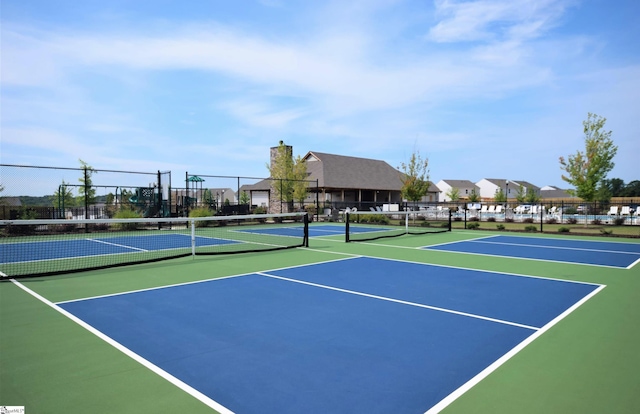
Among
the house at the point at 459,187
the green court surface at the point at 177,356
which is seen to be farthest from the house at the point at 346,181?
the house at the point at 459,187

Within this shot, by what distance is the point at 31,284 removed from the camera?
845 centimetres

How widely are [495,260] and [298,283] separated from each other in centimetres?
639

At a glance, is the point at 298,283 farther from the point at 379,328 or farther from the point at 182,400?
the point at 182,400

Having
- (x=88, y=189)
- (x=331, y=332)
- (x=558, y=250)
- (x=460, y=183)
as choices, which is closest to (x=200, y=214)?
(x=88, y=189)

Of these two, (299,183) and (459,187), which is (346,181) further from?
(459,187)

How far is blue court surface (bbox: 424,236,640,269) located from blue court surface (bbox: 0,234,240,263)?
9.24 metres

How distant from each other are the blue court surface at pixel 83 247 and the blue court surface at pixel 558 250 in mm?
9239

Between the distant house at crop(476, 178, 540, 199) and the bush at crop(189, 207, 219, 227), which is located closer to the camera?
the bush at crop(189, 207, 219, 227)

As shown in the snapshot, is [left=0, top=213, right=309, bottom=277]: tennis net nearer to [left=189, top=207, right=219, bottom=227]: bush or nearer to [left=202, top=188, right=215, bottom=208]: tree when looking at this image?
[left=189, top=207, right=219, bottom=227]: bush

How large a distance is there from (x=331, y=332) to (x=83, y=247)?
12.6m

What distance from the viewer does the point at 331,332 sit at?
5457mm

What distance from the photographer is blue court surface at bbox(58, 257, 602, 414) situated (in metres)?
3.84

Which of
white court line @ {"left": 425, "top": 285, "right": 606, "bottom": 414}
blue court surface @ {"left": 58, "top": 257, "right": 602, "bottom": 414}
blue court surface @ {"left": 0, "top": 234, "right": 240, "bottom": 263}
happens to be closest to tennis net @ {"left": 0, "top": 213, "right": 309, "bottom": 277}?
blue court surface @ {"left": 0, "top": 234, "right": 240, "bottom": 263}

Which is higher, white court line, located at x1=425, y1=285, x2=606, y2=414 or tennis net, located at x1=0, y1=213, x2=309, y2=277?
tennis net, located at x1=0, y1=213, x2=309, y2=277
